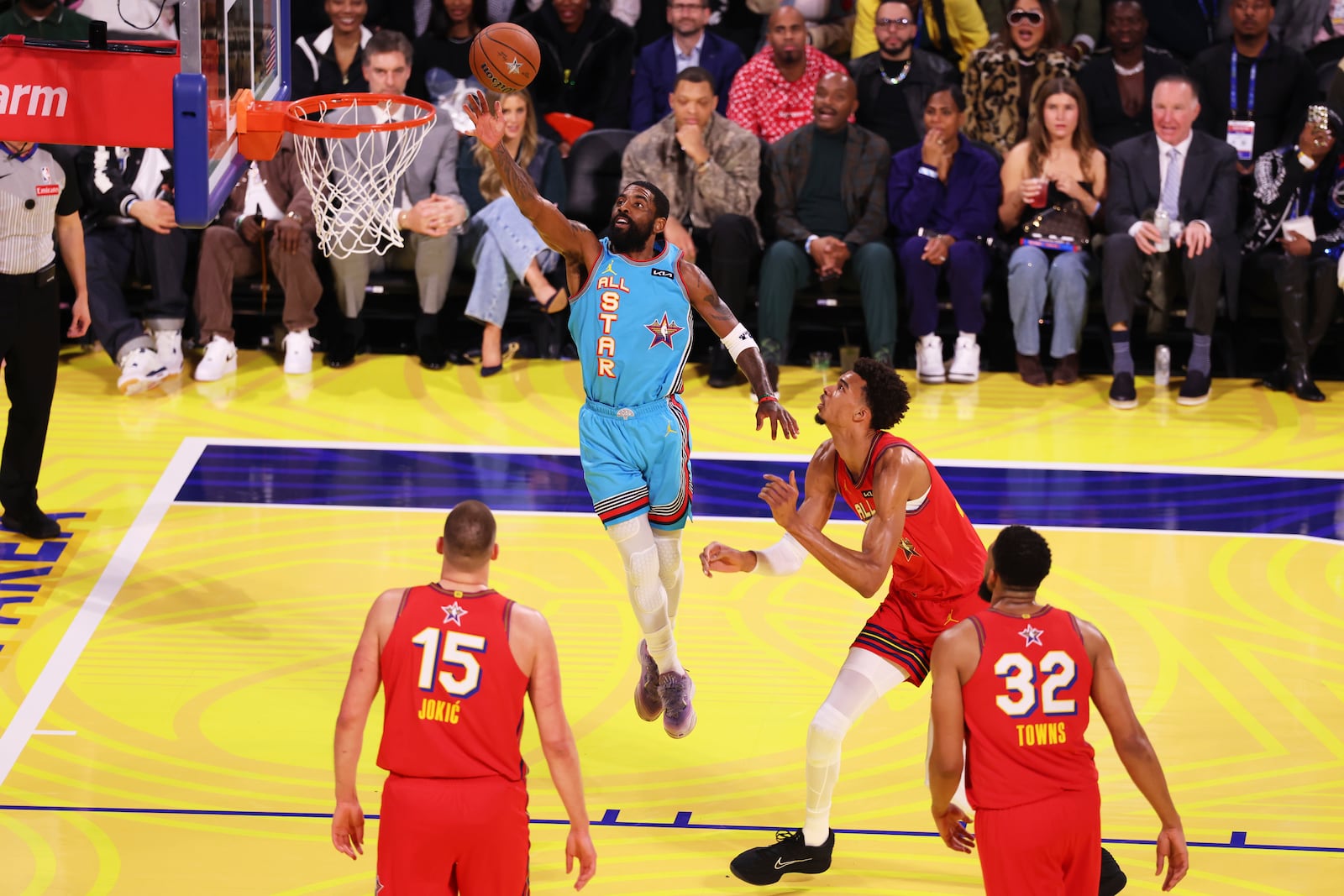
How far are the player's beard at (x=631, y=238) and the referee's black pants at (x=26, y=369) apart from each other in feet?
10.4

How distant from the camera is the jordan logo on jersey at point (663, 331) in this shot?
22.4 ft

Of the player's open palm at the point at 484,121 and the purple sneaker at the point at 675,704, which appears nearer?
the player's open palm at the point at 484,121

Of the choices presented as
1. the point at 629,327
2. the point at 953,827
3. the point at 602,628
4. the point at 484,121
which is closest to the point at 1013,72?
the point at 602,628

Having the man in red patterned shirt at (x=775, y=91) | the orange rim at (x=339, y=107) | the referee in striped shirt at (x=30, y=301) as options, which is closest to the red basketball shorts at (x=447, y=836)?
the orange rim at (x=339, y=107)

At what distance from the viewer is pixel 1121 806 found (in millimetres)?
6629

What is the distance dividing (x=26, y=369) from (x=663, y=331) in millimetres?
3492

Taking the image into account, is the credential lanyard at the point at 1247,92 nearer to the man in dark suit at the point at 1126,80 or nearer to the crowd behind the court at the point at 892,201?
the crowd behind the court at the point at 892,201

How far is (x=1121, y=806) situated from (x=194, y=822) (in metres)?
3.42

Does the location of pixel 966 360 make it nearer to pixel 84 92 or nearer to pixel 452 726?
pixel 84 92

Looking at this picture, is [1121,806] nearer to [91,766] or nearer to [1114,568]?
[1114,568]

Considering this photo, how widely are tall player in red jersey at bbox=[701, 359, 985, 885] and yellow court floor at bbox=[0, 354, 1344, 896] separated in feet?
1.89

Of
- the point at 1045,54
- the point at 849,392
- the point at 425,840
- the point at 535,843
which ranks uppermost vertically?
the point at 1045,54

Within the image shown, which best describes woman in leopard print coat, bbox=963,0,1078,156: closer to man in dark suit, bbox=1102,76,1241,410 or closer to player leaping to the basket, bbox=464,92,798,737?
man in dark suit, bbox=1102,76,1241,410

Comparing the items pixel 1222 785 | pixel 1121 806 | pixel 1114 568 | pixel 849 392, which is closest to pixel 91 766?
pixel 849 392
